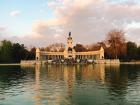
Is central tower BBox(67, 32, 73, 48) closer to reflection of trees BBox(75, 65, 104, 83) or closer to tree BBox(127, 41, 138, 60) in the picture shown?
tree BBox(127, 41, 138, 60)

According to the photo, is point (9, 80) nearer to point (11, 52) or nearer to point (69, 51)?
point (11, 52)

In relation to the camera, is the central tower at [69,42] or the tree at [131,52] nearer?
the tree at [131,52]

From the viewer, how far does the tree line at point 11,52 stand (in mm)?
133125

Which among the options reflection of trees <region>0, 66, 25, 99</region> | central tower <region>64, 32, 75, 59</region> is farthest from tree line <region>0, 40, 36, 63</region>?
reflection of trees <region>0, 66, 25, 99</region>

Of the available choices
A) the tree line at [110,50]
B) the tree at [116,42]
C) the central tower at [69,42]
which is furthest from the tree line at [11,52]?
the tree at [116,42]

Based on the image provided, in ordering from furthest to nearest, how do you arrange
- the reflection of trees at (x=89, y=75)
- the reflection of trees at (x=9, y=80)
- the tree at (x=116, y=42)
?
1. the tree at (x=116, y=42)
2. the reflection of trees at (x=89, y=75)
3. the reflection of trees at (x=9, y=80)

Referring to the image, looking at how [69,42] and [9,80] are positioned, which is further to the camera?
[69,42]

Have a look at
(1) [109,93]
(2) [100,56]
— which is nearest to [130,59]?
(2) [100,56]

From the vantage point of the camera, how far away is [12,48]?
13575cm

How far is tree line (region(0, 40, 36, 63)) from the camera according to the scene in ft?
437

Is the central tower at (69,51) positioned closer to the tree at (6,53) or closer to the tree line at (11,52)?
the tree line at (11,52)

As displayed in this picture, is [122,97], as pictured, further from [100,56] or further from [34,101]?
[100,56]

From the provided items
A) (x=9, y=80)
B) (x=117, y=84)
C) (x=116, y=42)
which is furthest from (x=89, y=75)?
(x=116, y=42)

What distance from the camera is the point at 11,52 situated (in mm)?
133750
